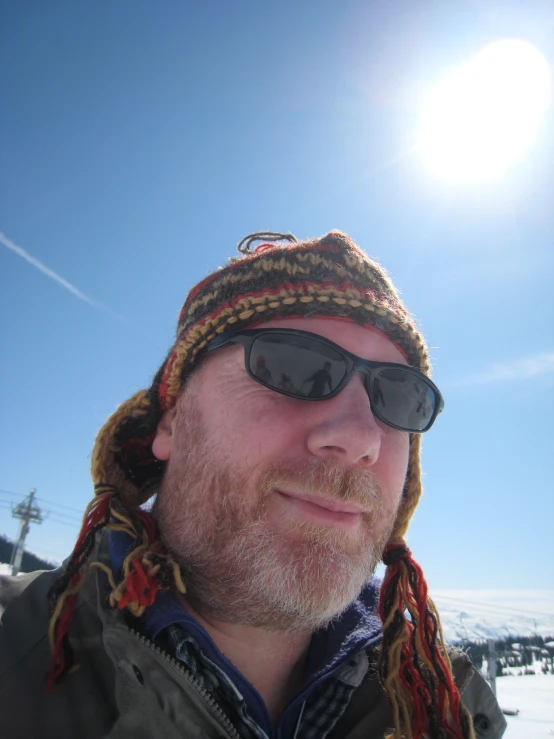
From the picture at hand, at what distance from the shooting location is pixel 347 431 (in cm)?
146

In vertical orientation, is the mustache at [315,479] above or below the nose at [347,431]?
below

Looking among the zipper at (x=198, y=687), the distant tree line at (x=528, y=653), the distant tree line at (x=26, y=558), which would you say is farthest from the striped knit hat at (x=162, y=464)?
the distant tree line at (x=26, y=558)

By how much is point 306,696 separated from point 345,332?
134 centimetres

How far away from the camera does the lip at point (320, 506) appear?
137cm

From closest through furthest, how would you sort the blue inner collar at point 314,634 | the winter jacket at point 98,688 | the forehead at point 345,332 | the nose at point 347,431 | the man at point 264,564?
the winter jacket at point 98,688 < the man at point 264,564 < the blue inner collar at point 314,634 < the nose at point 347,431 < the forehead at point 345,332

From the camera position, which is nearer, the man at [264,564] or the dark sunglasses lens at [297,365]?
the man at [264,564]

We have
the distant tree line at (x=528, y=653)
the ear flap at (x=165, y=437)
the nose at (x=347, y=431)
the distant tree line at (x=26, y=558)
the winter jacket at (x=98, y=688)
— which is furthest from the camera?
the distant tree line at (x=26, y=558)

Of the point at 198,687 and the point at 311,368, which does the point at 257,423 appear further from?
the point at 198,687

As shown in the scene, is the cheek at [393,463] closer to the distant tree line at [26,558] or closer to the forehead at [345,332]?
the forehead at [345,332]

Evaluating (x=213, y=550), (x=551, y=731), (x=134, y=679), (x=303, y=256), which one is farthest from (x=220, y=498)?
(x=551, y=731)

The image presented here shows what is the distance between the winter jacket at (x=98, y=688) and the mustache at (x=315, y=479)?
580 mm

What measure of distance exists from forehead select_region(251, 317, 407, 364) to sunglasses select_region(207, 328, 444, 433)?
0.06m

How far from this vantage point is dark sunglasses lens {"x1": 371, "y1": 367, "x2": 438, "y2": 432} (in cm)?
169

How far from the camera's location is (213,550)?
4.66 ft
